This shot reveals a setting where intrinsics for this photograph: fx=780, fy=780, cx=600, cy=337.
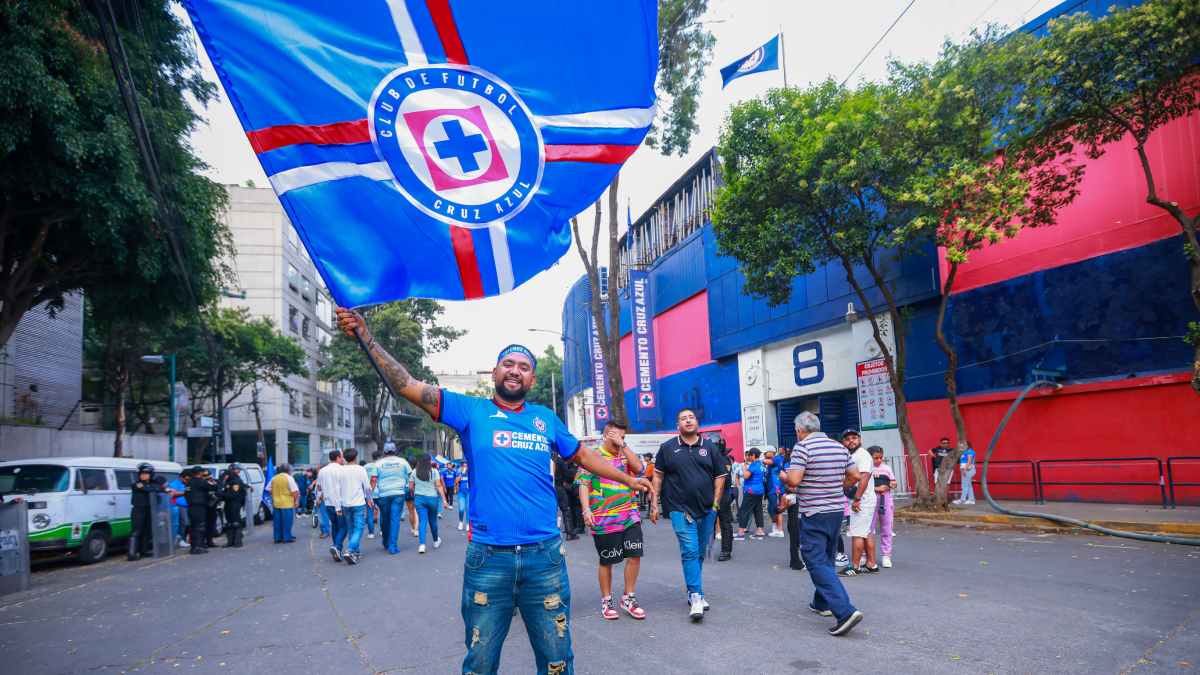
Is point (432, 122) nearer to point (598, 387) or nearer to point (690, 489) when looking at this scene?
point (690, 489)

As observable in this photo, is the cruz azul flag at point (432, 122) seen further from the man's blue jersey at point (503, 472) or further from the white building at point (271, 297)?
the white building at point (271, 297)

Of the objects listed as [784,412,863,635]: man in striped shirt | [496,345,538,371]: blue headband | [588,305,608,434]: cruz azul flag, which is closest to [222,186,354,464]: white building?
[588,305,608,434]: cruz azul flag

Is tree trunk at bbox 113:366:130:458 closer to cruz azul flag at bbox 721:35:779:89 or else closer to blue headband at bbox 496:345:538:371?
cruz azul flag at bbox 721:35:779:89

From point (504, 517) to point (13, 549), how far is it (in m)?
10.2

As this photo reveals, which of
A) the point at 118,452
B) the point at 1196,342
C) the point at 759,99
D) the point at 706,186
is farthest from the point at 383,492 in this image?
the point at 706,186

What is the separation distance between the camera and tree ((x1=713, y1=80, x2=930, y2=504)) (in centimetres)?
1485

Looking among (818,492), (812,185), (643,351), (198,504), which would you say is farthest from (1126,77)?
(643,351)

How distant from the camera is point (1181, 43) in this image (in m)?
11.1

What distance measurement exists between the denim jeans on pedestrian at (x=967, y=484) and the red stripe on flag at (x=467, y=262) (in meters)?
15.4

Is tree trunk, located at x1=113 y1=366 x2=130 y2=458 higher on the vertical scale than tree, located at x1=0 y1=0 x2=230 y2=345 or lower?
lower

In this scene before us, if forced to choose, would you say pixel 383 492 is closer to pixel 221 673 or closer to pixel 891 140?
pixel 221 673

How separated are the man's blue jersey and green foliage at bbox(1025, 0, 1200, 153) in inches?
480

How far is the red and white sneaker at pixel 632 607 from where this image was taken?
22.5 feet

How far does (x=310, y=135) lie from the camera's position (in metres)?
3.76
